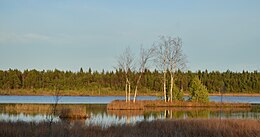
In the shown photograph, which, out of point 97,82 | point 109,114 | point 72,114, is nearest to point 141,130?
point 72,114

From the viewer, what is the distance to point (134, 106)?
50688 millimetres

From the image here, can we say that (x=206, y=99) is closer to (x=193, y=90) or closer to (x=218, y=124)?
(x=193, y=90)

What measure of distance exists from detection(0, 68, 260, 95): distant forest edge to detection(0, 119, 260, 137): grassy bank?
281ft

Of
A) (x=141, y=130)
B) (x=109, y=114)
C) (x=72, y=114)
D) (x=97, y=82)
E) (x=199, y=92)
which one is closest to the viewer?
(x=141, y=130)

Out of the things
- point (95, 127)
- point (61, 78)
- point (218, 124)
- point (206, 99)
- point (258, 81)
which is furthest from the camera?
point (258, 81)

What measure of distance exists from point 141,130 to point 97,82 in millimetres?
110389

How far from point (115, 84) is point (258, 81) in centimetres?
4397

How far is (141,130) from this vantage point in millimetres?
20562

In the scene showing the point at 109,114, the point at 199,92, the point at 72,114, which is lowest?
the point at 109,114

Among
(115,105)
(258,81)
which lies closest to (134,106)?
(115,105)

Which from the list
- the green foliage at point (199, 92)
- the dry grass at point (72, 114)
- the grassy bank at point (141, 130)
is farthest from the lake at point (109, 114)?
A: the green foliage at point (199, 92)

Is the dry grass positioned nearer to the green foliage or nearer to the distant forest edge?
the green foliage

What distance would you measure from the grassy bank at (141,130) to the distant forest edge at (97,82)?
8562cm

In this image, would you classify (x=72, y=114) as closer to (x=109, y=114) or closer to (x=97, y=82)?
(x=109, y=114)
